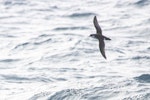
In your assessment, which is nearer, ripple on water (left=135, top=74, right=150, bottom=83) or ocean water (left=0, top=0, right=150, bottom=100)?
ocean water (left=0, top=0, right=150, bottom=100)

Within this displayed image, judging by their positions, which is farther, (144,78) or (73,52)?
(73,52)

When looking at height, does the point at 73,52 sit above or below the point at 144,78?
below

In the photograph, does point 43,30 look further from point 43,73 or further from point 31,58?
point 43,73

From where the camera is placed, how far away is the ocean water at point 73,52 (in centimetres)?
1975

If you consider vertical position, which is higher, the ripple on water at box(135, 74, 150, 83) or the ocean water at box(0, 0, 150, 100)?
the ripple on water at box(135, 74, 150, 83)

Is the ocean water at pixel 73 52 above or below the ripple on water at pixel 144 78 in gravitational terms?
below

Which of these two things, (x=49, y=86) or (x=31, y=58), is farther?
(x=31, y=58)

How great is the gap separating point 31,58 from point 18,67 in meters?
1.11

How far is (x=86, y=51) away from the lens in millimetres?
24641

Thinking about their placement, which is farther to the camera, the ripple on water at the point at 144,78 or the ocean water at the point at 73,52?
the ripple on water at the point at 144,78

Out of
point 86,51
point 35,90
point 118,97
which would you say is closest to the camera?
point 118,97

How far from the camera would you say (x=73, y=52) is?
24484mm

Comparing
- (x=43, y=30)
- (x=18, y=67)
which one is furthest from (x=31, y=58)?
(x=43, y=30)

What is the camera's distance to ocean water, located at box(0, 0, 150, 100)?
19750mm
